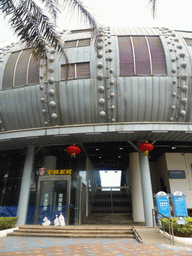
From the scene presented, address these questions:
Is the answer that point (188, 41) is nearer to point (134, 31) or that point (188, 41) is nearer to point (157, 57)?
point (157, 57)

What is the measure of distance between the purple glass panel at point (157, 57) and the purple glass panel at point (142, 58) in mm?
294

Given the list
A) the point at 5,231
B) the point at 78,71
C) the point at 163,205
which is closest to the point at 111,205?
the point at 163,205

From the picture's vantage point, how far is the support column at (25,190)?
10031mm

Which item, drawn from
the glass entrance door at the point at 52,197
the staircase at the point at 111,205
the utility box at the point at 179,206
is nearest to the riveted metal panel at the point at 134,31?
the glass entrance door at the point at 52,197

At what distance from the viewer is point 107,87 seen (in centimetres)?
988

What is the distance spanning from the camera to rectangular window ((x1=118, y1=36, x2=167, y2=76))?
10.1 meters

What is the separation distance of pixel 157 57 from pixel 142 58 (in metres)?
0.81

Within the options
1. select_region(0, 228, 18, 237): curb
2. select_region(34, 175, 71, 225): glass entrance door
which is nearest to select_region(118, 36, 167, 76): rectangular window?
select_region(34, 175, 71, 225): glass entrance door

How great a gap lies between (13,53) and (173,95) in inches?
388

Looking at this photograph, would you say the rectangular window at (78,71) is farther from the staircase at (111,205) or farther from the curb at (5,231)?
the staircase at (111,205)

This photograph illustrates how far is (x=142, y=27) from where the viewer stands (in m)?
12.5

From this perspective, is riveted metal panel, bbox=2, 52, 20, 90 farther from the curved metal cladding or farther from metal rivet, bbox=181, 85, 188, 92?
metal rivet, bbox=181, 85, 188, 92

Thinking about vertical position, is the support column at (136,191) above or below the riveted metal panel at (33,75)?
below

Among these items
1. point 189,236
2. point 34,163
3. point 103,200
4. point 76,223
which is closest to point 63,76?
point 34,163
